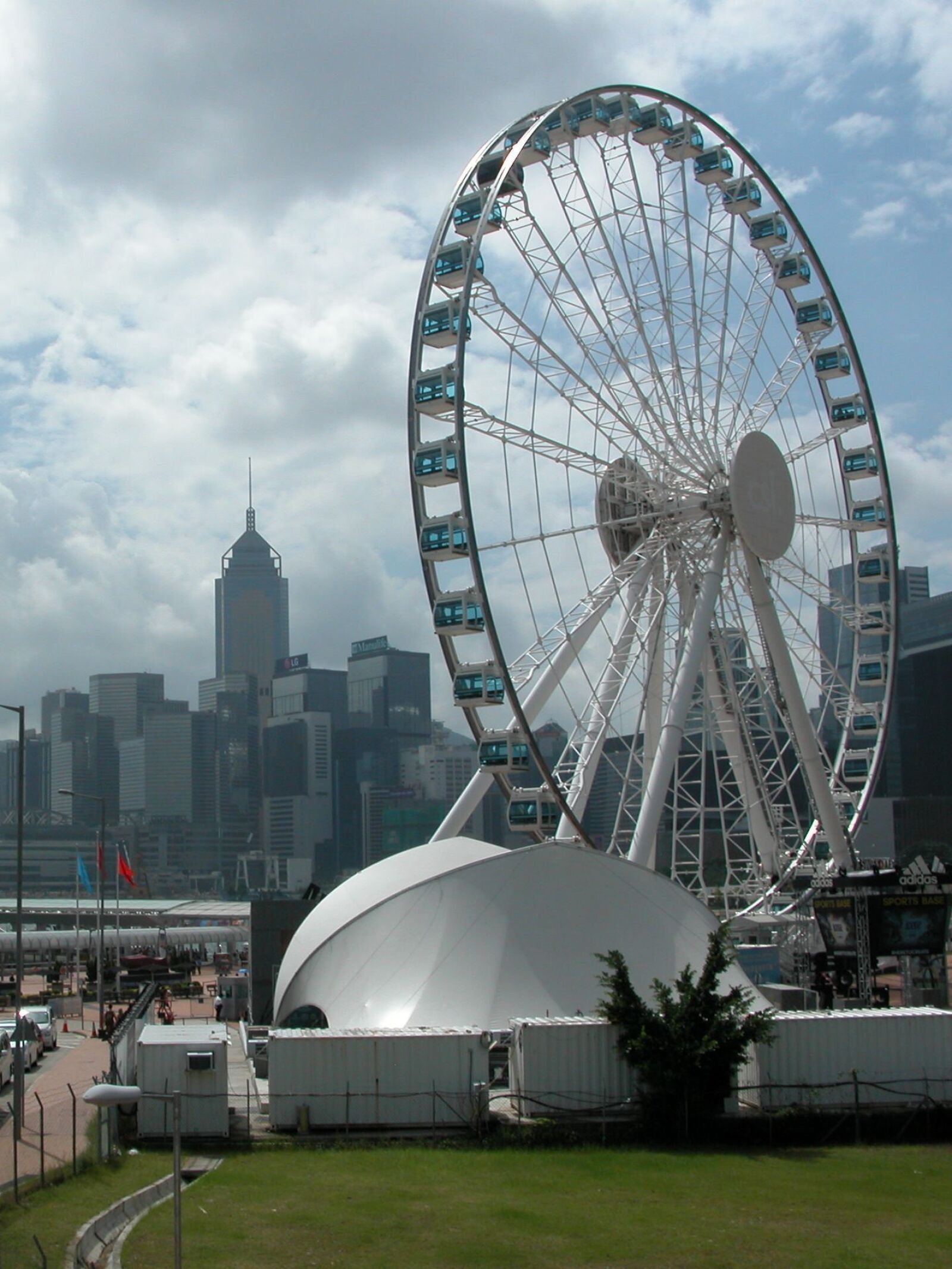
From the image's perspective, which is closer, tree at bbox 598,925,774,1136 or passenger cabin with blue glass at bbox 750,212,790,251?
tree at bbox 598,925,774,1136

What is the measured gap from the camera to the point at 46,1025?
49938 mm

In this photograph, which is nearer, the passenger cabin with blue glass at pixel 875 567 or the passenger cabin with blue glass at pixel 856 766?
the passenger cabin with blue glass at pixel 856 766

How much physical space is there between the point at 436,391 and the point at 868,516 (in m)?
21.8

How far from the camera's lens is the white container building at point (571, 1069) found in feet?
97.0

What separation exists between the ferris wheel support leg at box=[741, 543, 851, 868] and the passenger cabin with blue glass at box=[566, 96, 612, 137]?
537 inches

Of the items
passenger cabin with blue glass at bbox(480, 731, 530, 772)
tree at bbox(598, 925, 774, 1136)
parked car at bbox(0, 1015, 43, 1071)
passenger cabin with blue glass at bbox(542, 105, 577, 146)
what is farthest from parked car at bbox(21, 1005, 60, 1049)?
passenger cabin with blue glass at bbox(542, 105, 577, 146)

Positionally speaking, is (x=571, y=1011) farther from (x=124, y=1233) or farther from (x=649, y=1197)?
(x=124, y=1233)

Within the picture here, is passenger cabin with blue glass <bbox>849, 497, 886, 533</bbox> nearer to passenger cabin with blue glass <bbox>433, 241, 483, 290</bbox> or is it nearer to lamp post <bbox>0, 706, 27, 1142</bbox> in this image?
passenger cabin with blue glass <bbox>433, 241, 483, 290</bbox>

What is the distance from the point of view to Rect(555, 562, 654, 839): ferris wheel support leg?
44094 millimetres

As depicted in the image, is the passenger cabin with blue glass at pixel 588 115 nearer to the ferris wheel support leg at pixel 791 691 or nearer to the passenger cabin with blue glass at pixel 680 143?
the passenger cabin with blue glass at pixel 680 143

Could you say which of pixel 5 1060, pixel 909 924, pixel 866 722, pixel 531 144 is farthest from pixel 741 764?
pixel 5 1060

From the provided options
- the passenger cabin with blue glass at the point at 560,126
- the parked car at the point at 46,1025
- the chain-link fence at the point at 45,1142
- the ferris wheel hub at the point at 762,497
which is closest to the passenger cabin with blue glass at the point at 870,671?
the ferris wheel hub at the point at 762,497

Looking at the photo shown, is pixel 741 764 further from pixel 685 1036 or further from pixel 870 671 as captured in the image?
pixel 685 1036

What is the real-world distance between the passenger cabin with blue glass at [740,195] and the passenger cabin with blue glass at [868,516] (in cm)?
1166
